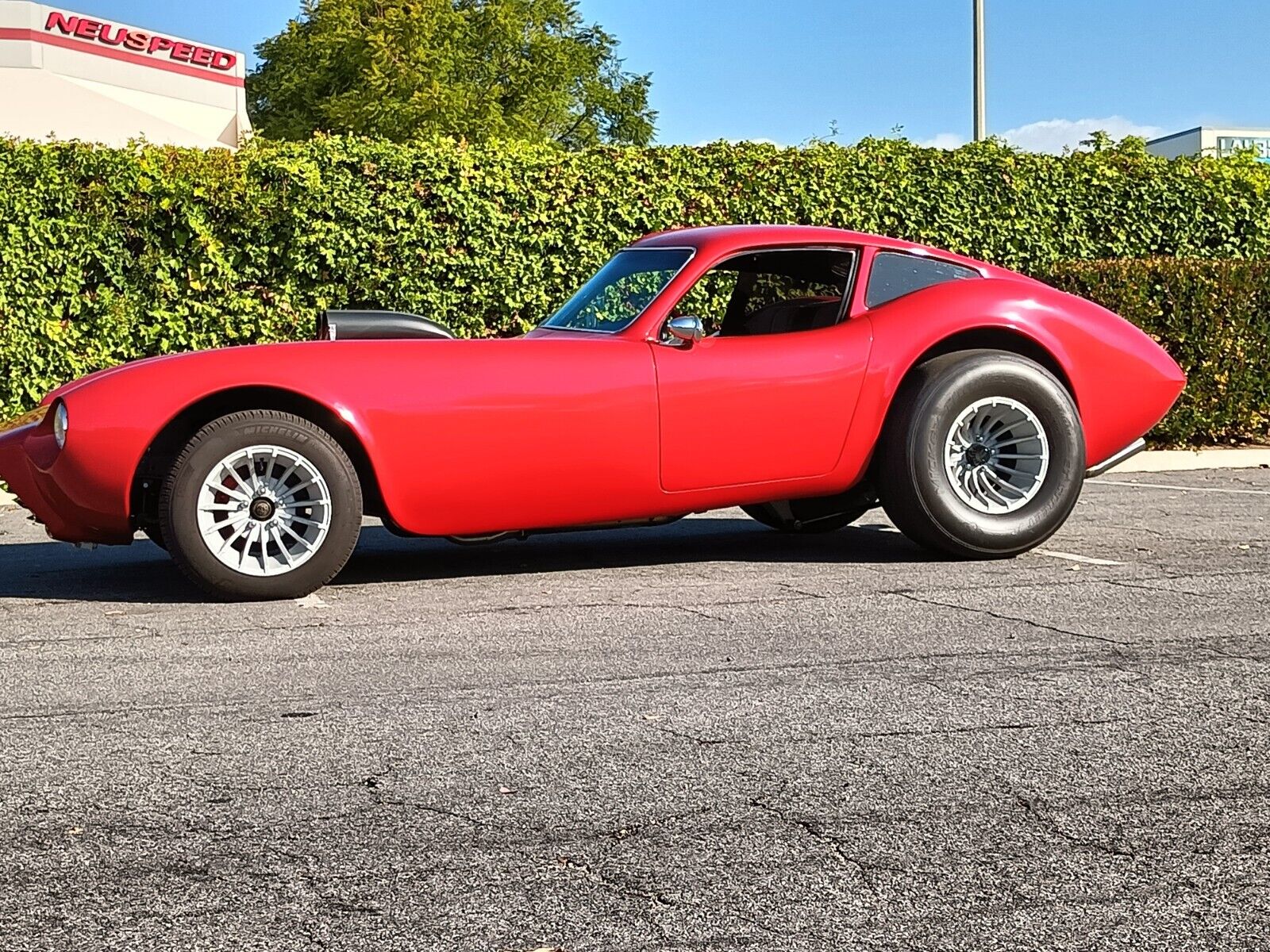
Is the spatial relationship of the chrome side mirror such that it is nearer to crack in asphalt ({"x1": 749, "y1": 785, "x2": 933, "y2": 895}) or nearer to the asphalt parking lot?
the asphalt parking lot

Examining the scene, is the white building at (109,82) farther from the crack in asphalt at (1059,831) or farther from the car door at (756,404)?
the crack in asphalt at (1059,831)

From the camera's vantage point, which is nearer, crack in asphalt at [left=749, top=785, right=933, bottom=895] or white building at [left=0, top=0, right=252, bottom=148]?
crack in asphalt at [left=749, top=785, right=933, bottom=895]

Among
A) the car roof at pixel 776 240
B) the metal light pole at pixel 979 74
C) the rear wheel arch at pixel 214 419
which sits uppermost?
the metal light pole at pixel 979 74

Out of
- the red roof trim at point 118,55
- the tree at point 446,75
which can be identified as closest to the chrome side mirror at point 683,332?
the tree at point 446,75

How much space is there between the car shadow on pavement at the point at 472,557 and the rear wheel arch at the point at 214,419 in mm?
435

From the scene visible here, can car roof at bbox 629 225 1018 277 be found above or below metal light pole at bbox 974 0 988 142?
below

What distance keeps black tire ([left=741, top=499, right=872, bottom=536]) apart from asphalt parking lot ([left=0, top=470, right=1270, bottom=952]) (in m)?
0.95

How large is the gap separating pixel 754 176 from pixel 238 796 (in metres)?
10.5

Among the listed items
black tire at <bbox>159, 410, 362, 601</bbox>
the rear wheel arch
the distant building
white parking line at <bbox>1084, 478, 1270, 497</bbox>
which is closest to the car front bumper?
the rear wheel arch

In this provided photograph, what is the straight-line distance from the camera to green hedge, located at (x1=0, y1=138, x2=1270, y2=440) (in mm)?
11641

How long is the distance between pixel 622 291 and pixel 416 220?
5929 millimetres

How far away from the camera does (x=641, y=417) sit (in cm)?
616

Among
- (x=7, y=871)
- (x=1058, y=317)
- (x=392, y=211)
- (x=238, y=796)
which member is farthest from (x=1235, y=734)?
(x=392, y=211)

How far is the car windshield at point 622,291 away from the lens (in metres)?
6.53
